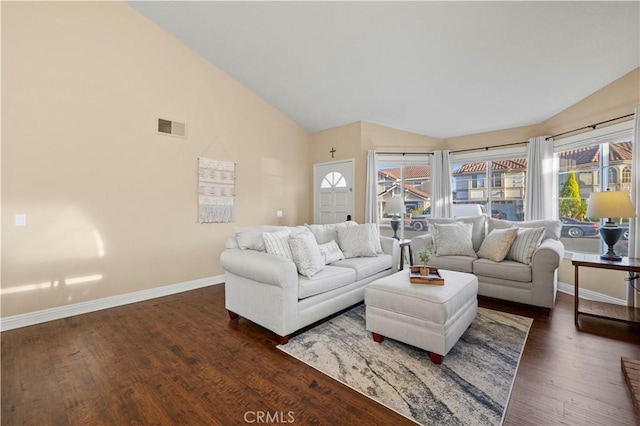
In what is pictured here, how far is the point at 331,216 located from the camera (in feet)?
18.4

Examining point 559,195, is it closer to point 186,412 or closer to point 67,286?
point 186,412

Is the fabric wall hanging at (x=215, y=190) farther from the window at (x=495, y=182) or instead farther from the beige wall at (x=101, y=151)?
the window at (x=495, y=182)

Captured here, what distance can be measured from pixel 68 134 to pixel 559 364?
504 centimetres

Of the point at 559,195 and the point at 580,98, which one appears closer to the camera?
the point at 580,98

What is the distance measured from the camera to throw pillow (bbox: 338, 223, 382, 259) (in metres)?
3.54

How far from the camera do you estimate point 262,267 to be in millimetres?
2449

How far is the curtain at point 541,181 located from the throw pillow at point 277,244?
3952 millimetres

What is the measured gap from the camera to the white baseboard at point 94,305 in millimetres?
2787

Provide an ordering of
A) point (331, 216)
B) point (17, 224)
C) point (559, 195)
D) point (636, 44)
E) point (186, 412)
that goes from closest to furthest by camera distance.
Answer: point (186, 412), point (636, 44), point (17, 224), point (559, 195), point (331, 216)

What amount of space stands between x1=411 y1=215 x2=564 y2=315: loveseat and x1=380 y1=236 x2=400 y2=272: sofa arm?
379 millimetres

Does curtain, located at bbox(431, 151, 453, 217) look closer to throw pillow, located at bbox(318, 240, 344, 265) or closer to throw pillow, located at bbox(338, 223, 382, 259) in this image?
throw pillow, located at bbox(338, 223, 382, 259)

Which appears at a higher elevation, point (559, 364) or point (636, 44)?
point (636, 44)

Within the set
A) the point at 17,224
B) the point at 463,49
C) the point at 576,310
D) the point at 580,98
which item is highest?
the point at 463,49

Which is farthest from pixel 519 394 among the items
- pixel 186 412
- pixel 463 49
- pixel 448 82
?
pixel 448 82
